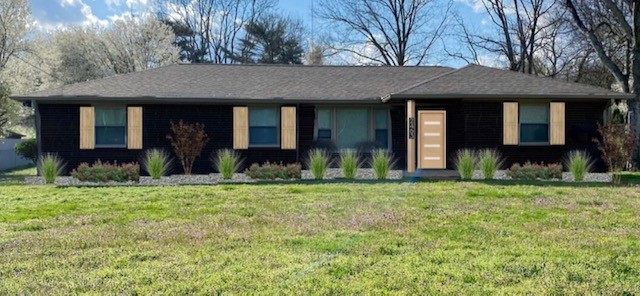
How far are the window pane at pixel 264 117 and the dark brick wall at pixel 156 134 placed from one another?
68 centimetres

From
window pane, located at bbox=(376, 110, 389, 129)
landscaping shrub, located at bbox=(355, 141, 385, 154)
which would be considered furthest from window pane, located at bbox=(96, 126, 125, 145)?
window pane, located at bbox=(376, 110, 389, 129)

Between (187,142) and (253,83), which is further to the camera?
(253,83)

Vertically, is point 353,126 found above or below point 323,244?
above

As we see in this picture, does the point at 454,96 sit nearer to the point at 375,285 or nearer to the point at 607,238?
the point at 607,238

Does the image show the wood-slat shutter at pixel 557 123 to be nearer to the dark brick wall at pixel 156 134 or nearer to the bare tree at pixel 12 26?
the dark brick wall at pixel 156 134

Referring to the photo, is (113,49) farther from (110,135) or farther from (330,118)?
(330,118)

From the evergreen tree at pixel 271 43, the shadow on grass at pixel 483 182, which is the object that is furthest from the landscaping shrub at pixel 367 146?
the evergreen tree at pixel 271 43

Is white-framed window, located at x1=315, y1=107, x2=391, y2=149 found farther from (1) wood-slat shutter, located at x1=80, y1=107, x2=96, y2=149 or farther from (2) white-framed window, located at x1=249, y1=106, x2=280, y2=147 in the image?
(1) wood-slat shutter, located at x1=80, y1=107, x2=96, y2=149

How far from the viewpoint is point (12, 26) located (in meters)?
31.9

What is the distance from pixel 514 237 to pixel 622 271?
1493 mm

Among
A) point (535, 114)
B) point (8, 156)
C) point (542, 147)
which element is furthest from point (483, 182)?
point (8, 156)

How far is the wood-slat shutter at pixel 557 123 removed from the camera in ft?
50.3

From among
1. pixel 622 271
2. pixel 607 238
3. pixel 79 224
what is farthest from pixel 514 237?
pixel 79 224

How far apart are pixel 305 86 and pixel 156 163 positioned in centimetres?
556
